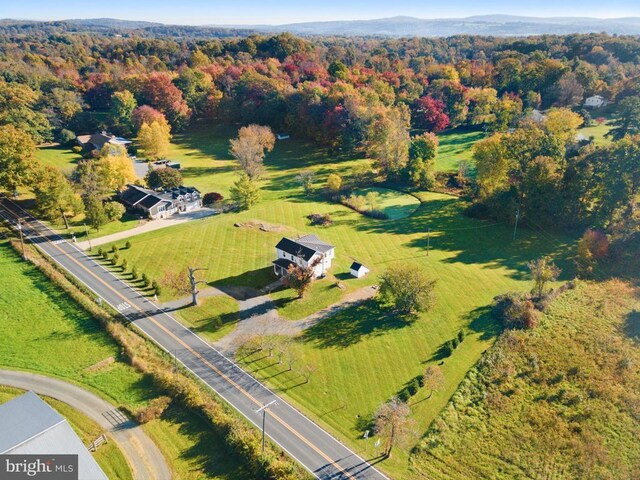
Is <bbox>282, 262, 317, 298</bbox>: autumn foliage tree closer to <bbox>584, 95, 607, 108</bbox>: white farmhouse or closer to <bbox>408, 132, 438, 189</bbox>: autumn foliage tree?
<bbox>408, 132, 438, 189</bbox>: autumn foliage tree

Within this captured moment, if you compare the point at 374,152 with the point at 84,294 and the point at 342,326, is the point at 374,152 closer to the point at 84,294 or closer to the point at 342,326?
the point at 342,326

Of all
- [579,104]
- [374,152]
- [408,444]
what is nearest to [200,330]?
[408,444]

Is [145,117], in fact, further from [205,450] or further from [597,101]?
[597,101]

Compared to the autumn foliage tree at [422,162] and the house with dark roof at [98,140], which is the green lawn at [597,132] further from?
the house with dark roof at [98,140]

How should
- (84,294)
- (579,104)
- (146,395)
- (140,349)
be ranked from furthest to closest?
(579,104), (84,294), (140,349), (146,395)

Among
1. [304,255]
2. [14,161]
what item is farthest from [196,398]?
[14,161]

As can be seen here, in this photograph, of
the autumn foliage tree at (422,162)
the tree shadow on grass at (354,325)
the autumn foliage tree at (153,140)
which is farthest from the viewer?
the autumn foliage tree at (153,140)

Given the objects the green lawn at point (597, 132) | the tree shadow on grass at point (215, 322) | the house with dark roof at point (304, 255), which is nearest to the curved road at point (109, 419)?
the tree shadow on grass at point (215, 322)
